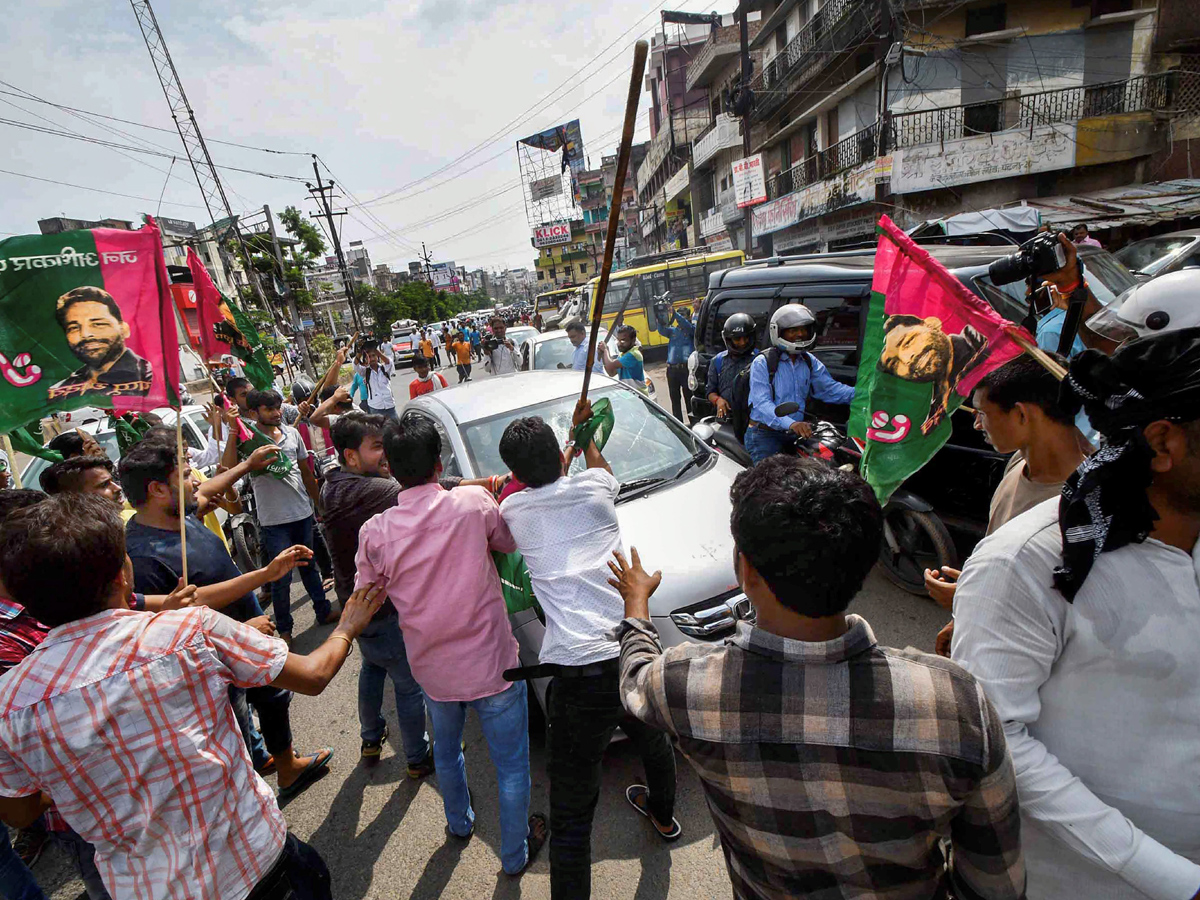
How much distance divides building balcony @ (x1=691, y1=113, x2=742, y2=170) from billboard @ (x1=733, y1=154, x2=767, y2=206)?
282 inches

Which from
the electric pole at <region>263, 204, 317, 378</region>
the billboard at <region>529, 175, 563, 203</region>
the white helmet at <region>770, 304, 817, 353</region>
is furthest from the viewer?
the billboard at <region>529, 175, 563, 203</region>

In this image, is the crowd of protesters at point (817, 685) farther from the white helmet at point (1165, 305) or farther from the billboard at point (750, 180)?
the billboard at point (750, 180)

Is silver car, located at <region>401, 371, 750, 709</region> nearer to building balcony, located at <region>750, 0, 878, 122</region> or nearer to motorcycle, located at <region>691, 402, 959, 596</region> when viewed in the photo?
motorcycle, located at <region>691, 402, 959, 596</region>

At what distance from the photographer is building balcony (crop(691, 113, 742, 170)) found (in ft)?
89.7

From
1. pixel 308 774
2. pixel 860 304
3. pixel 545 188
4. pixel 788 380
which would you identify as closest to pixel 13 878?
pixel 308 774

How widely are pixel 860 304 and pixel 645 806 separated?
11.9ft

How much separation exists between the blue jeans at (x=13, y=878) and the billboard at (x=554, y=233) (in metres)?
81.4

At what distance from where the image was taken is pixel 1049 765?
1.13 meters


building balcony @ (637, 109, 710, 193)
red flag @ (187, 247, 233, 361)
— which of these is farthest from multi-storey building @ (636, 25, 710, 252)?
red flag @ (187, 247, 233, 361)

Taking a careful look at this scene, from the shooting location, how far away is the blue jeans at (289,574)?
173 inches

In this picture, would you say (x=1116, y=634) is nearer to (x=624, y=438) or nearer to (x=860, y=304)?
(x=624, y=438)

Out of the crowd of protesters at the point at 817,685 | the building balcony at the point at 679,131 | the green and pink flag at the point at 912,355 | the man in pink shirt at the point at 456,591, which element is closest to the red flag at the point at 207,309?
the crowd of protesters at the point at 817,685

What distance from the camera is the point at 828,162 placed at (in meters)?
20.7

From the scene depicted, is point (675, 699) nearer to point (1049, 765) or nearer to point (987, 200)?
point (1049, 765)
